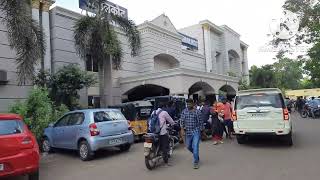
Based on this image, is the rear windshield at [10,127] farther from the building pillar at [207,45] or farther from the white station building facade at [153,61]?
the building pillar at [207,45]

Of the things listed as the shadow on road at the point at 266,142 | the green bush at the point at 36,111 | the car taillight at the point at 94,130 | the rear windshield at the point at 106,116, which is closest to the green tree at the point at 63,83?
the green bush at the point at 36,111

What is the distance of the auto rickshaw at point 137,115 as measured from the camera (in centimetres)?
1473

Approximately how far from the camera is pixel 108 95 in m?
20.3

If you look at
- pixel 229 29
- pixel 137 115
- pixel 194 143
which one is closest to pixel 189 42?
pixel 229 29

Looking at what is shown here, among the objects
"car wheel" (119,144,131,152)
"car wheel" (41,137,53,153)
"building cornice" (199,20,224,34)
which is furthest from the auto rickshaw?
"building cornice" (199,20,224,34)

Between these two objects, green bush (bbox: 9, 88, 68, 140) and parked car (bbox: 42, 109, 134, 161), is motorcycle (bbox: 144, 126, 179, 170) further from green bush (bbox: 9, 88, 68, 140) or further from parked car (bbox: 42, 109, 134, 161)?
green bush (bbox: 9, 88, 68, 140)

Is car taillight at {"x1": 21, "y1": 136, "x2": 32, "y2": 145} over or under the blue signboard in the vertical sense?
under

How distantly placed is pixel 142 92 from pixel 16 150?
64.7 feet

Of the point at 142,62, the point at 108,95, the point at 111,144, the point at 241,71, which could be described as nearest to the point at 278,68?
the point at 241,71

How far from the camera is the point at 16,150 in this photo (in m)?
7.20

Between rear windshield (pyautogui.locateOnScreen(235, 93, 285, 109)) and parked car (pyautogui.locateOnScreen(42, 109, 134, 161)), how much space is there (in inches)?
152

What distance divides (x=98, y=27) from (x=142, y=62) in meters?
9.65

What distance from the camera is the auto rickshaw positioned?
14.7 m

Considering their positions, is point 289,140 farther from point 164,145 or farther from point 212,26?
point 212,26
